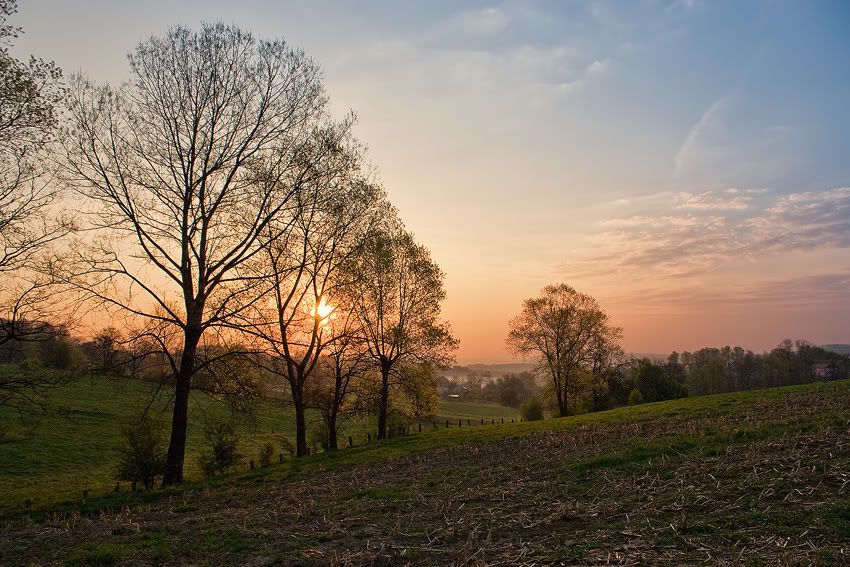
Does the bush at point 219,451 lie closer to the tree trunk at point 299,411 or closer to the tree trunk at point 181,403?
the tree trunk at point 299,411

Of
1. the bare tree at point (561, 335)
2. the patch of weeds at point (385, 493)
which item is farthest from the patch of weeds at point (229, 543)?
the bare tree at point (561, 335)

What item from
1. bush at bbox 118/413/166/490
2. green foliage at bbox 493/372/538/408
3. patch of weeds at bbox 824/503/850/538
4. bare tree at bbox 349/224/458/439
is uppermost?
bare tree at bbox 349/224/458/439

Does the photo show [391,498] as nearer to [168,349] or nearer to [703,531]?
[703,531]

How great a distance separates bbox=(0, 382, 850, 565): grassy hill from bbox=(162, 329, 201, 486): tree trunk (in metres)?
4.73

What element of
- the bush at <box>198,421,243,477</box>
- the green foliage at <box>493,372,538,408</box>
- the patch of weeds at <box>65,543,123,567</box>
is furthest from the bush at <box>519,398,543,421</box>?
the patch of weeds at <box>65,543,123,567</box>

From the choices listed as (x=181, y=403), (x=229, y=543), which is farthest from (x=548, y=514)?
(x=181, y=403)

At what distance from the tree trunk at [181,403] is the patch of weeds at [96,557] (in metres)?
13.2

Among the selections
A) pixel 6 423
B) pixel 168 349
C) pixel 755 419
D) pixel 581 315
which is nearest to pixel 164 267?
pixel 168 349

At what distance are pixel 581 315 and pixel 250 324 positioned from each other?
164 feet

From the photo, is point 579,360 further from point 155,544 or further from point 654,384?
point 155,544

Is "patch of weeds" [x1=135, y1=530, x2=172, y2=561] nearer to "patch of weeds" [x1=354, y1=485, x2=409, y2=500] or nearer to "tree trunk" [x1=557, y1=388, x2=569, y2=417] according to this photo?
"patch of weeds" [x1=354, y1=485, x2=409, y2=500]

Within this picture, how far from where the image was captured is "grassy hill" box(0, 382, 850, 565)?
7227 mm

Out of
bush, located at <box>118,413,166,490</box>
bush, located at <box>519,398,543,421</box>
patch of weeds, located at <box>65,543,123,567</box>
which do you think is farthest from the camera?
bush, located at <box>519,398,543,421</box>

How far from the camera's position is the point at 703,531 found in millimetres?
7613
